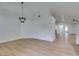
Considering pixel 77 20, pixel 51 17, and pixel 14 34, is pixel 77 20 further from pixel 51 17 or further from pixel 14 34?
pixel 14 34

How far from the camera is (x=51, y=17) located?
5.21ft

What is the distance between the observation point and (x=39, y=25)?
169 centimetres

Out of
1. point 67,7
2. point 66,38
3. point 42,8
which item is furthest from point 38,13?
point 66,38

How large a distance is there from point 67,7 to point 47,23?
0.45 metres

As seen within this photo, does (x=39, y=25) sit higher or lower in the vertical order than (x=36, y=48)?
higher

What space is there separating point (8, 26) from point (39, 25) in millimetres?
563

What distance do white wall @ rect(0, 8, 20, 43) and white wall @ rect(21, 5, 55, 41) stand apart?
13 centimetres

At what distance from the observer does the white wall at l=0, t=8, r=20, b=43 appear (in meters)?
1.56

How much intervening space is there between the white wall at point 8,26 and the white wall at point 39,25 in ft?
0.43

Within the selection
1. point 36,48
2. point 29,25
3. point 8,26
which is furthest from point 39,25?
point 8,26

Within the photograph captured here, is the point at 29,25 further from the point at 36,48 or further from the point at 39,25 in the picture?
the point at 36,48

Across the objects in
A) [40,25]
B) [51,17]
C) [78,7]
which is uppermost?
[78,7]

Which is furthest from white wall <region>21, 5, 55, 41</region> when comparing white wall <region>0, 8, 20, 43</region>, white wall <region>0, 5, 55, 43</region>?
white wall <region>0, 8, 20, 43</region>

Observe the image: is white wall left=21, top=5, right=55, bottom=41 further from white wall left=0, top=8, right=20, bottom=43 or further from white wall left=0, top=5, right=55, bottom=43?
white wall left=0, top=8, right=20, bottom=43
